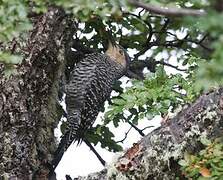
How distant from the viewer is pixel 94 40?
338cm

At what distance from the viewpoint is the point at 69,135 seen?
3227 mm

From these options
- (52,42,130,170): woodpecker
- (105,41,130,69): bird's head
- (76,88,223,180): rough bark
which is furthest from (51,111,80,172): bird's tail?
(76,88,223,180): rough bark

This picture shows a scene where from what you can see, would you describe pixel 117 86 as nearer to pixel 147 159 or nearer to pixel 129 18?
pixel 129 18

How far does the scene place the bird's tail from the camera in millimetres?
2817

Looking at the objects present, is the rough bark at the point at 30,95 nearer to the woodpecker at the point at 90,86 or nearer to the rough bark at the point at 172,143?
the rough bark at the point at 172,143

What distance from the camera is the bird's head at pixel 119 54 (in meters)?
3.44

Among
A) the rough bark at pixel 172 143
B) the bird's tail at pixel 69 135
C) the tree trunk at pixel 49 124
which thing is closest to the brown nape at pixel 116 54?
the bird's tail at pixel 69 135

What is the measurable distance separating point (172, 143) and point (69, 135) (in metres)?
1.21

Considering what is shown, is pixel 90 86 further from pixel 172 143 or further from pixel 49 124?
pixel 172 143

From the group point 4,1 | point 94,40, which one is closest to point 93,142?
point 94,40

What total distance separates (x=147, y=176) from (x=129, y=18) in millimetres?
1190

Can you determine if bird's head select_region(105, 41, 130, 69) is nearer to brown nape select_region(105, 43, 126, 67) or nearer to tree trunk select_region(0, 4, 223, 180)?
brown nape select_region(105, 43, 126, 67)

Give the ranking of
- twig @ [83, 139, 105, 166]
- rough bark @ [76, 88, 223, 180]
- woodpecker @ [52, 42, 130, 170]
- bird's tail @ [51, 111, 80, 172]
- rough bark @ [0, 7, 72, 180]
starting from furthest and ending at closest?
woodpecker @ [52, 42, 130, 170] → twig @ [83, 139, 105, 166] → bird's tail @ [51, 111, 80, 172] → rough bark @ [0, 7, 72, 180] → rough bark @ [76, 88, 223, 180]

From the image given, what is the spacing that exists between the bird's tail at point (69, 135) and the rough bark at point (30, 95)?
0.98 feet
